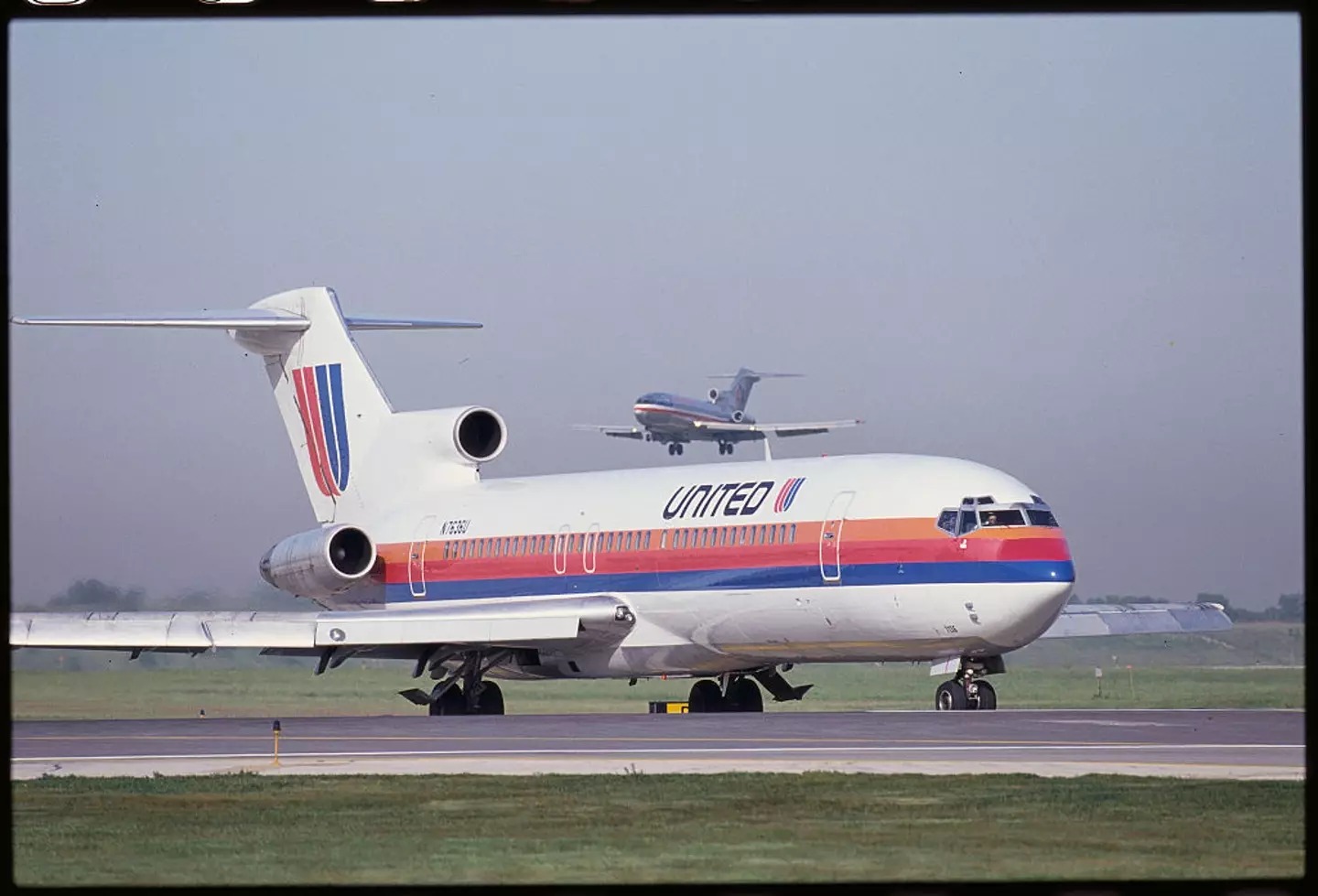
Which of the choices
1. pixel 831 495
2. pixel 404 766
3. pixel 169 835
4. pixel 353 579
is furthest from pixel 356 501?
pixel 169 835

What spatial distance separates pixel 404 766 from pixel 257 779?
1869mm

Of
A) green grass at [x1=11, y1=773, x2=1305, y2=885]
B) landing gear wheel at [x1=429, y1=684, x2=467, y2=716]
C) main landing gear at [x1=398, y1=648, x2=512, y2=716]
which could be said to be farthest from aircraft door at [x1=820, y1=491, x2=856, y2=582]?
green grass at [x1=11, y1=773, x2=1305, y2=885]

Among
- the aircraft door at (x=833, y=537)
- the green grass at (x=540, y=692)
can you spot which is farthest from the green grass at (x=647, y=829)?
the green grass at (x=540, y=692)

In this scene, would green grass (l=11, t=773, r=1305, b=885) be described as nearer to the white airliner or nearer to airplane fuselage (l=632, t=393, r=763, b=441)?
the white airliner

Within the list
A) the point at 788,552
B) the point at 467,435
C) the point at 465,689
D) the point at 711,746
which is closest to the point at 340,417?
the point at 467,435

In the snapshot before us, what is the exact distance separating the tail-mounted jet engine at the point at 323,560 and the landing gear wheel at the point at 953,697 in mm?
12111

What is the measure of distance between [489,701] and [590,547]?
3.00m

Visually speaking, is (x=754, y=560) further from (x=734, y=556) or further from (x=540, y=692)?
(x=540, y=692)

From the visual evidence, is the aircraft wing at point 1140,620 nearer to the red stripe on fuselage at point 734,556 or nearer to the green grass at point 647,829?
the red stripe on fuselage at point 734,556

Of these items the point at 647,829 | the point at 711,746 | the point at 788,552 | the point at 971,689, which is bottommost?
the point at 971,689

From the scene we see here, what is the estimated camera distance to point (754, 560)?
3453 cm

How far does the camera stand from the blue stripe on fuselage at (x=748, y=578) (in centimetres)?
3138

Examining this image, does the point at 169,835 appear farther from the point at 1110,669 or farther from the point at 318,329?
the point at 1110,669

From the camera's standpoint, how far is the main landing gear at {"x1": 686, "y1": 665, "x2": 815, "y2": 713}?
3812cm
